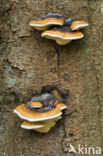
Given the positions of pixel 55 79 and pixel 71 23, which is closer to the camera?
pixel 71 23

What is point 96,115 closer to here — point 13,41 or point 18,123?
point 18,123

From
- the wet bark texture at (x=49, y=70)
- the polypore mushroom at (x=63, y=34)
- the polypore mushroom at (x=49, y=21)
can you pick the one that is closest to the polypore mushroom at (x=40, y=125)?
the wet bark texture at (x=49, y=70)

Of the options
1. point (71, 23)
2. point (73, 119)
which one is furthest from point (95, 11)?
point (73, 119)

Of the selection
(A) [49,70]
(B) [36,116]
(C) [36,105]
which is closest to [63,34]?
(A) [49,70]

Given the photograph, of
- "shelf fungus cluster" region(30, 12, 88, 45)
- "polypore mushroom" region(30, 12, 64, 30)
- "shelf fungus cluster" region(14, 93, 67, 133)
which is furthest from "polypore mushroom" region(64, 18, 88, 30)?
"shelf fungus cluster" region(14, 93, 67, 133)

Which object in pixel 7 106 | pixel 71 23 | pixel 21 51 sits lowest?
pixel 7 106

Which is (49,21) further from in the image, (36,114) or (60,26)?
(36,114)
